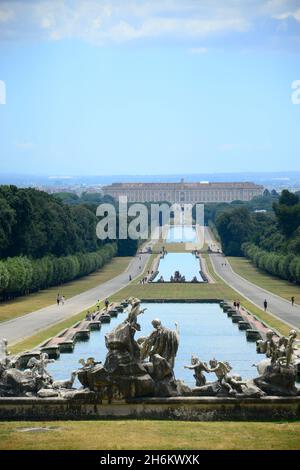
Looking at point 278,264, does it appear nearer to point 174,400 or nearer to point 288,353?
point 288,353

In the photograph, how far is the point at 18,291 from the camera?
70.6m

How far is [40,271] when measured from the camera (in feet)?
241

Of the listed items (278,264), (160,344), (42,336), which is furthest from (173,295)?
(160,344)

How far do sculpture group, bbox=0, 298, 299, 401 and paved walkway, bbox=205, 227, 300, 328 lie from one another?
74.0 ft

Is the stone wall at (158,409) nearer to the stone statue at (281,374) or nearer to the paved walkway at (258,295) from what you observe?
the stone statue at (281,374)

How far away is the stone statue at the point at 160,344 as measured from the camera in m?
27.0

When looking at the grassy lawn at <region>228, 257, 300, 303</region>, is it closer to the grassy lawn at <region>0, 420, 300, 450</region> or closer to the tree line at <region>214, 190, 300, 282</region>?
the tree line at <region>214, 190, 300, 282</region>

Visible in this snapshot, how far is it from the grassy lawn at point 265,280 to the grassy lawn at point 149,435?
130ft

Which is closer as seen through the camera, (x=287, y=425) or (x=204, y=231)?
(x=287, y=425)

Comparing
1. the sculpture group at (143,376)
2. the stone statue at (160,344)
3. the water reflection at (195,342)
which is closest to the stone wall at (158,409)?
the sculpture group at (143,376)

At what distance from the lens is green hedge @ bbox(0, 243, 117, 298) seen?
2608 inches
